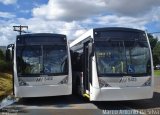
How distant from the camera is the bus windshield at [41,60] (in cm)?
1745

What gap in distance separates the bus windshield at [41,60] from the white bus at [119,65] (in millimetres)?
1781

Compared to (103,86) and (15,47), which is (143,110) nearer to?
(103,86)

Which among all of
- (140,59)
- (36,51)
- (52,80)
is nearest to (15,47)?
(36,51)

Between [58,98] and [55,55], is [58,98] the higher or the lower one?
the lower one

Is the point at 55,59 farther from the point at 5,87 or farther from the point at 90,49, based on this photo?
the point at 5,87

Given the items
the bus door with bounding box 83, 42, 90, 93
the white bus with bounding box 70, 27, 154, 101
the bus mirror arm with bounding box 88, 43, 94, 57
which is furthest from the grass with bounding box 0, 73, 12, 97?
the white bus with bounding box 70, 27, 154, 101

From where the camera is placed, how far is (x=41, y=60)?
57.7ft

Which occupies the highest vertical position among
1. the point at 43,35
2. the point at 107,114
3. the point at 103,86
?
the point at 43,35

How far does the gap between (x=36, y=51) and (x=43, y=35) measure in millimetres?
950

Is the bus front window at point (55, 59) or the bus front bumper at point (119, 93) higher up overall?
the bus front window at point (55, 59)

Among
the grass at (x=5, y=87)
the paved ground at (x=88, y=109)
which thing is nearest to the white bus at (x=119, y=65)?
the paved ground at (x=88, y=109)

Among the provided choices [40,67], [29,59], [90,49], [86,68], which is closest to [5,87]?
[29,59]

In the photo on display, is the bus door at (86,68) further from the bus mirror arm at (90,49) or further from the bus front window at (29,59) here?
the bus front window at (29,59)

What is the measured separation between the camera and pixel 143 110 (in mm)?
14492
